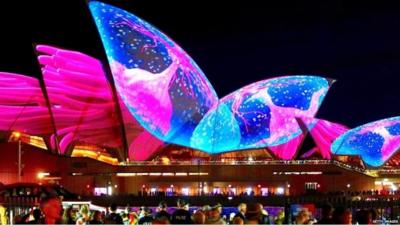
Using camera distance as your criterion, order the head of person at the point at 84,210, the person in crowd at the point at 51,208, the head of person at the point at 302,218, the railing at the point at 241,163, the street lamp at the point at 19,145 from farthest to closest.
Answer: the railing at the point at 241,163
the street lamp at the point at 19,145
the head of person at the point at 84,210
the head of person at the point at 302,218
the person in crowd at the point at 51,208

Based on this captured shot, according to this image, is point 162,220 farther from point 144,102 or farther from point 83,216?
point 144,102

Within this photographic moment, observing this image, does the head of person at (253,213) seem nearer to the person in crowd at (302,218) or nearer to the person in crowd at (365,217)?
the person in crowd at (365,217)

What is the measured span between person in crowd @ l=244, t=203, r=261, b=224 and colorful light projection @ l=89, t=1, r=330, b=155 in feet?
96.6

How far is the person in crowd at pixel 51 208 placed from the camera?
7.36 metres

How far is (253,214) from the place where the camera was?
9281mm

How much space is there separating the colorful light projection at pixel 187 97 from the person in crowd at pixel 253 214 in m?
29.4

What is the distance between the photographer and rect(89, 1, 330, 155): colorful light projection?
39.2 metres

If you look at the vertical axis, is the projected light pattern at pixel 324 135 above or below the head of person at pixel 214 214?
above

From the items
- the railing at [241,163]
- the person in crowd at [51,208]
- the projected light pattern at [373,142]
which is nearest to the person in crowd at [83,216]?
the person in crowd at [51,208]

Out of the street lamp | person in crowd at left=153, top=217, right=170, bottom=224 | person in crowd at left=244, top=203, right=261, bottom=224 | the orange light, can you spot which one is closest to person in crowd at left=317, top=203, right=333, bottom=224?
person in crowd at left=244, top=203, right=261, bottom=224

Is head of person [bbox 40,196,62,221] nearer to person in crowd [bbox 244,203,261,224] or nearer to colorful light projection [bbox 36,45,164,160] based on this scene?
person in crowd [bbox 244,203,261,224]

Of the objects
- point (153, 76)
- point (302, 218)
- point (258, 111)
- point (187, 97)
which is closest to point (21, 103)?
point (153, 76)

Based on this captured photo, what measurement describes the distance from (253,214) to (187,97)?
110 ft

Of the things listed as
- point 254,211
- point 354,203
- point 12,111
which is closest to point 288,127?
point 12,111
